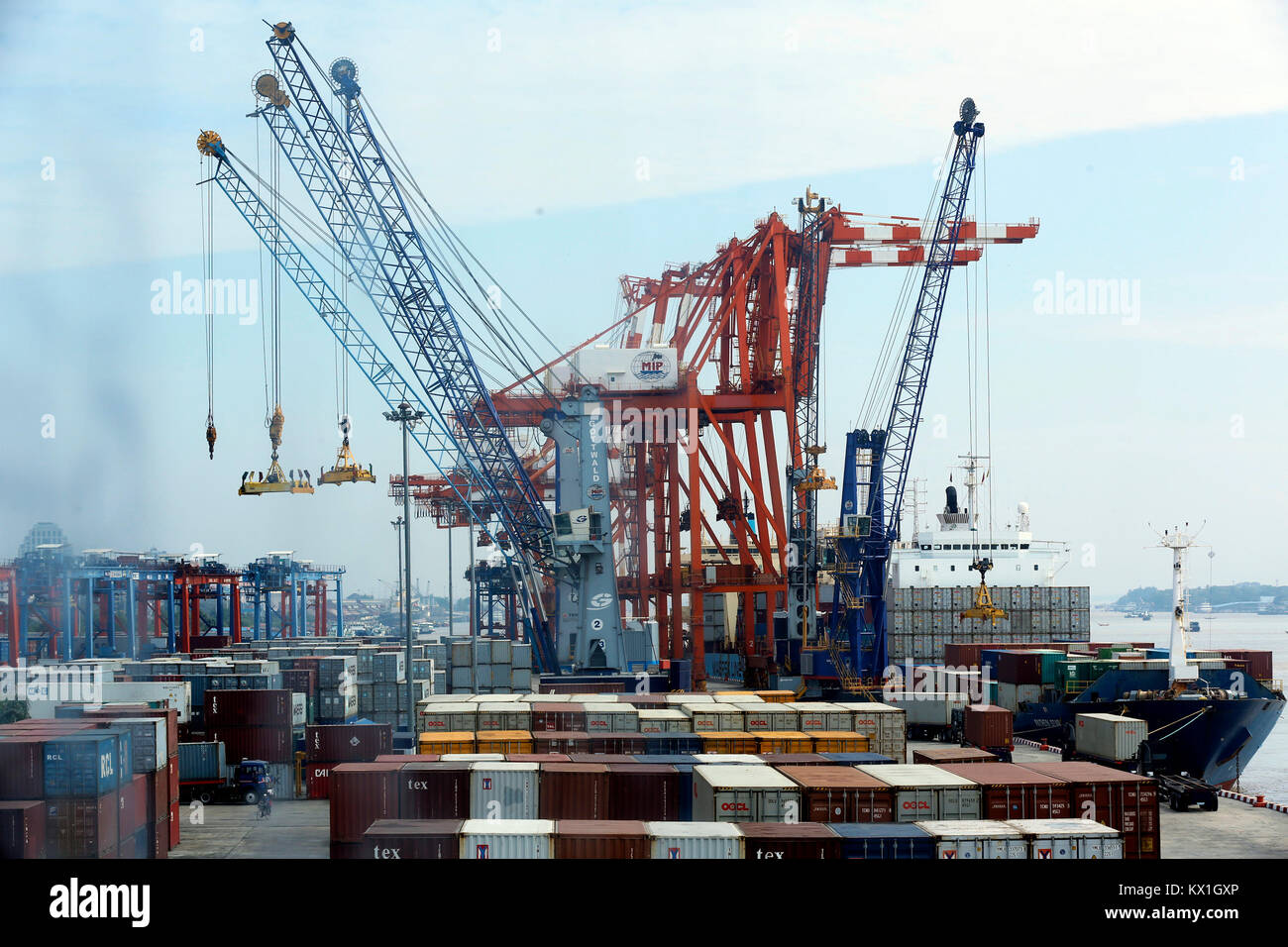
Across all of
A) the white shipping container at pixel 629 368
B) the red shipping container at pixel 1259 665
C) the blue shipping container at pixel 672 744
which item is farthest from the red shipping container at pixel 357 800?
the red shipping container at pixel 1259 665

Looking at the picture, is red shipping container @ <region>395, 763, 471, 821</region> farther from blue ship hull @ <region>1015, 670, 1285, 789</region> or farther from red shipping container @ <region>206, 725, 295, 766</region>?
blue ship hull @ <region>1015, 670, 1285, 789</region>

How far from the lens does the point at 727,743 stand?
31.0m

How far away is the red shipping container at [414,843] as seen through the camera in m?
20.2

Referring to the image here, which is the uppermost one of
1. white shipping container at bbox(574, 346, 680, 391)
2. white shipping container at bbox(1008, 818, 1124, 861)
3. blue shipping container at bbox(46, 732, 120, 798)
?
white shipping container at bbox(574, 346, 680, 391)

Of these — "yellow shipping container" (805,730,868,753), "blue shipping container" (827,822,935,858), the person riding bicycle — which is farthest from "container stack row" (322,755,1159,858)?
the person riding bicycle

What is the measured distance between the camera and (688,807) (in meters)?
25.1

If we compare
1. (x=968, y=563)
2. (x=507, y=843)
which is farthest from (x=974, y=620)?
(x=507, y=843)

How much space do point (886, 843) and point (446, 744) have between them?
13935 millimetres

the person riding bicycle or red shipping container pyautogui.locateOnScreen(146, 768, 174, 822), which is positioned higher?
red shipping container pyautogui.locateOnScreen(146, 768, 174, 822)

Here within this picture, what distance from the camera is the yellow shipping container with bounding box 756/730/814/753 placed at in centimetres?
3116

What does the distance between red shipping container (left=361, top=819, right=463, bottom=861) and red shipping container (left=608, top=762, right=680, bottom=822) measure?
4750 mm

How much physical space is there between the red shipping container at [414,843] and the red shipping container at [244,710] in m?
19.8

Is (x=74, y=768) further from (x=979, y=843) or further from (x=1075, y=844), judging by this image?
(x=1075, y=844)

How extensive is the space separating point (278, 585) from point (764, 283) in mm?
51420
